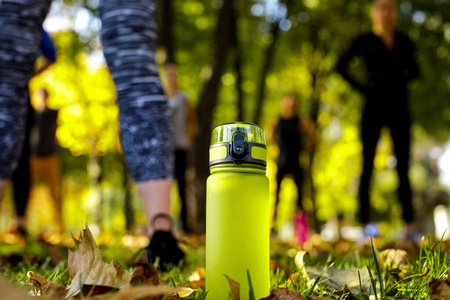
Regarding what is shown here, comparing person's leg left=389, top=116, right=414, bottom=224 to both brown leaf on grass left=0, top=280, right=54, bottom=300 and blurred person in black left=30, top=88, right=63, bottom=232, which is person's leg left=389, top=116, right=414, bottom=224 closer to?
brown leaf on grass left=0, top=280, right=54, bottom=300

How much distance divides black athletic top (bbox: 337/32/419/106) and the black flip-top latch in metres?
4.03

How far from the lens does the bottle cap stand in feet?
3.66

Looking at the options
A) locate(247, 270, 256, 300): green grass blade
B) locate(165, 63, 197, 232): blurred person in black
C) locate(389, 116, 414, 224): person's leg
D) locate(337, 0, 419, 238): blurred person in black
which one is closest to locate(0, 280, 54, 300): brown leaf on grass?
locate(247, 270, 256, 300): green grass blade

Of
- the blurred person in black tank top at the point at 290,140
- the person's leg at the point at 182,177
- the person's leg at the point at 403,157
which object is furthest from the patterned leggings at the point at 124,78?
the blurred person in black tank top at the point at 290,140

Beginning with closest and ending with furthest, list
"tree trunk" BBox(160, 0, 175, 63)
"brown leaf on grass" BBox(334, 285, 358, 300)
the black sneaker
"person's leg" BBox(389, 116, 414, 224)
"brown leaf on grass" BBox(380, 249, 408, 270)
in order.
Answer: "brown leaf on grass" BBox(334, 285, 358, 300)
"brown leaf on grass" BBox(380, 249, 408, 270)
the black sneaker
"person's leg" BBox(389, 116, 414, 224)
"tree trunk" BBox(160, 0, 175, 63)

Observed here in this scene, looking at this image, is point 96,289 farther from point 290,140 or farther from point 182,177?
point 290,140

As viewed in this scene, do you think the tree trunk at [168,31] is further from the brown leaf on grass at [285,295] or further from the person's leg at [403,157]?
the brown leaf on grass at [285,295]

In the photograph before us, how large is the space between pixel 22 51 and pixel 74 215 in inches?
1422

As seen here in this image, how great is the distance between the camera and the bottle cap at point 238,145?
1.11 m

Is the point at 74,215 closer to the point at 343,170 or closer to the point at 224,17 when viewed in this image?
the point at 343,170

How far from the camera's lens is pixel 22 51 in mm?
2146

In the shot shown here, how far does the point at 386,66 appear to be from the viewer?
16.0 ft

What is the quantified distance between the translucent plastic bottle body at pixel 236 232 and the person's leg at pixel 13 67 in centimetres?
134

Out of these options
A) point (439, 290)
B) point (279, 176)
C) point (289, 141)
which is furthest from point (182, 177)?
point (439, 290)
